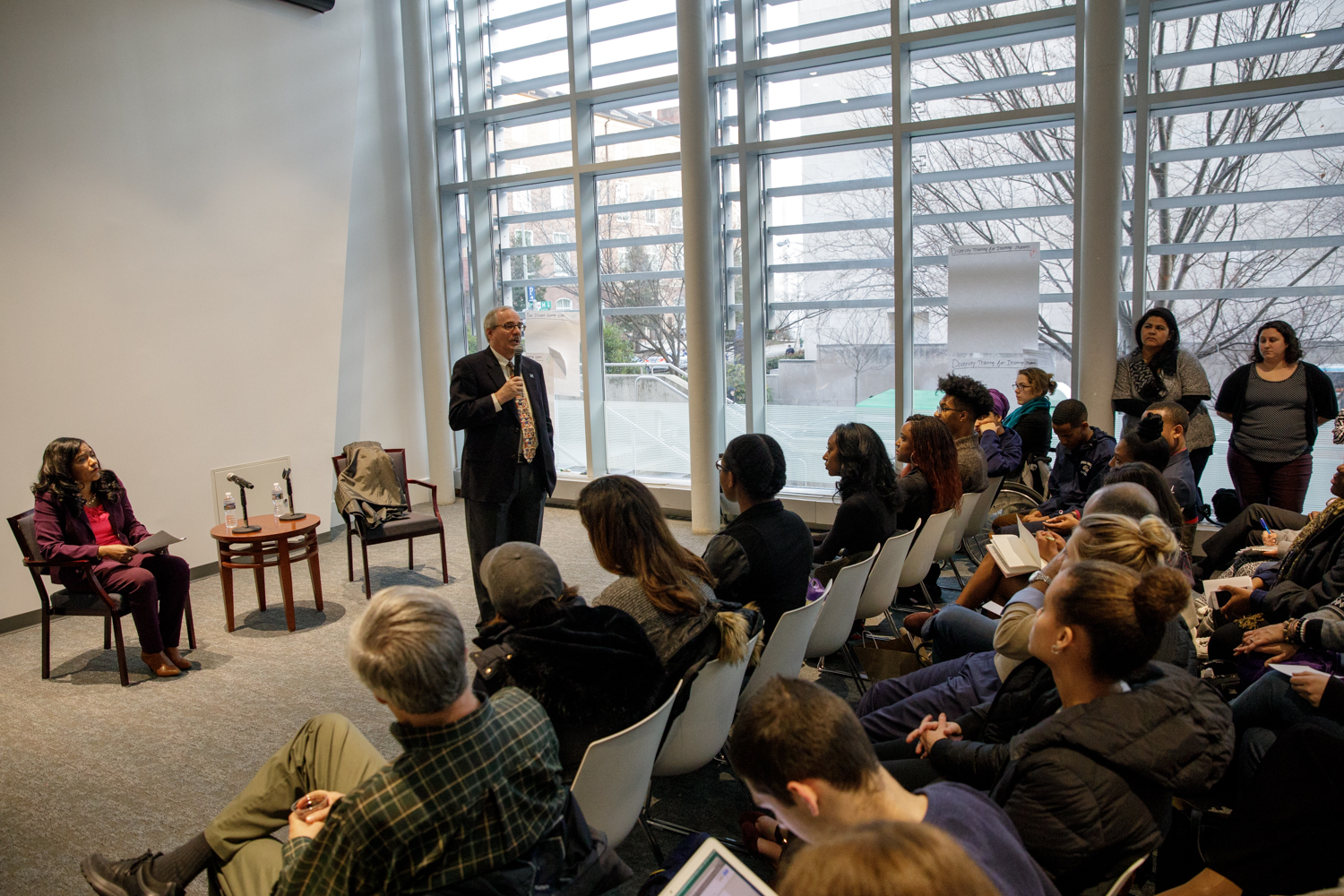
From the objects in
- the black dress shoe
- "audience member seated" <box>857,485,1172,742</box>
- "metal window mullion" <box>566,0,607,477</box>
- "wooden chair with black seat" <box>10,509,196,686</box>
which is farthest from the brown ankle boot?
"metal window mullion" <box>566,0,607,477</box>

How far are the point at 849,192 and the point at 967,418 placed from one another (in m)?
2.34

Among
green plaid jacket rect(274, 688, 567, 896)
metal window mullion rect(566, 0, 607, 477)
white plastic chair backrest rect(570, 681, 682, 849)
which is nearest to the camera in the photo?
green plaid jacket rect(274, 688, 567, 896)

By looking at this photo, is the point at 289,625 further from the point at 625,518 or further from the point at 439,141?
the point at 439,141

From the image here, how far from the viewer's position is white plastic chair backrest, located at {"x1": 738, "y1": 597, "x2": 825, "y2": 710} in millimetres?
2719

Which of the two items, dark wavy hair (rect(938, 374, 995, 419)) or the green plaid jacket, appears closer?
the green plaid jacket

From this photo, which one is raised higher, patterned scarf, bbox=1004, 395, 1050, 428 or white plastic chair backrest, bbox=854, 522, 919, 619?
patterned scarf, bbox=1004, 395, 1050, 428

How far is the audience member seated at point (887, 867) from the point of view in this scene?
76cm

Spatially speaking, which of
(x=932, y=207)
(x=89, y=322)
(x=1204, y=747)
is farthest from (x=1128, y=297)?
(x=89, y=322)

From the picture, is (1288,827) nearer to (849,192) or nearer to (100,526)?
(100,526)

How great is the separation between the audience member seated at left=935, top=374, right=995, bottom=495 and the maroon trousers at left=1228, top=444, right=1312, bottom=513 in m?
1.39

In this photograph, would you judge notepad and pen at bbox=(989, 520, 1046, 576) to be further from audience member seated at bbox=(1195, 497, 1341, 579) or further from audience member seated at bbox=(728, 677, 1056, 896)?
audience member seated at bbox=(728, 677, 1056, 896)

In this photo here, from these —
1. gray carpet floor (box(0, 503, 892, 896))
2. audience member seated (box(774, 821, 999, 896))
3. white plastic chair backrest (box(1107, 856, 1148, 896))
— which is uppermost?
audience member seated (box(774, 821, 999, 896))

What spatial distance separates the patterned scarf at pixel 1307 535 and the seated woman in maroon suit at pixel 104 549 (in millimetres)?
4817

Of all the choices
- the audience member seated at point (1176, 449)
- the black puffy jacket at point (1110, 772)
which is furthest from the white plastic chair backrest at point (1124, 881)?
the audience member seated at point (1176, 449)
